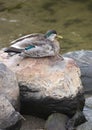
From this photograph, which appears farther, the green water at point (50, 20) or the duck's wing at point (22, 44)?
the green water at point (50, 20)

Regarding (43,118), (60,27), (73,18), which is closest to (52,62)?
(43,118)

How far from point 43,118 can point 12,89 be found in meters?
0.92

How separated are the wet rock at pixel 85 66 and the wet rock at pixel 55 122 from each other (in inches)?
66.5

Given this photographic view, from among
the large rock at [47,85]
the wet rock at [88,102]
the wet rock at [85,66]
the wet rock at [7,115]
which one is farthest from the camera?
the wet rock at [85,66]

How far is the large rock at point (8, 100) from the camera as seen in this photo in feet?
20.1

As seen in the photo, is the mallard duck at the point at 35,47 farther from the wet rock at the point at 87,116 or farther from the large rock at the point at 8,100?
the wet rock at the point at 87,116

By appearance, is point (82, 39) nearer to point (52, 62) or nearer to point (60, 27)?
point (60, 27)

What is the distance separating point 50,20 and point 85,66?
5.40 metres

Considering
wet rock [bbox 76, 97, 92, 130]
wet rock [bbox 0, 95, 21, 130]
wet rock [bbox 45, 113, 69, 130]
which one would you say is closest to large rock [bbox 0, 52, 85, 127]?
wet rock [bbox 45, 113, 69, 130]

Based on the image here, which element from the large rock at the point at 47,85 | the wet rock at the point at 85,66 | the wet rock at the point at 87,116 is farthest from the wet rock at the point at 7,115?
the wet rock at the point at 85,66

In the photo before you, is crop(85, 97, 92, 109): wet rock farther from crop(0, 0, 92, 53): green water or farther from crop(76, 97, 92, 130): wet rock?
crop(0, 0, 92, 53): green water

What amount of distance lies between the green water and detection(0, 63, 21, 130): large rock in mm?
5213

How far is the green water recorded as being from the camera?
41.4 ft

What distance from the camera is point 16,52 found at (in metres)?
7.14
